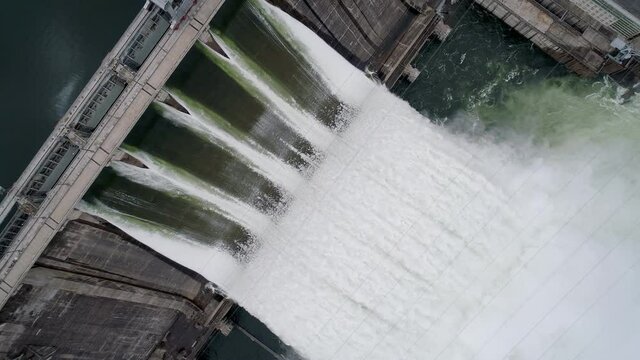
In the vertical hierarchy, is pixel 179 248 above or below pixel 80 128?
below

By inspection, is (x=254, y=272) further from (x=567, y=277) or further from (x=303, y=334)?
(x=567, y=277)

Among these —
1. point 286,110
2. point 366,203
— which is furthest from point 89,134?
point 366,203

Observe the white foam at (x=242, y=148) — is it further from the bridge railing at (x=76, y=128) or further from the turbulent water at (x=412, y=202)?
the bridge railing at (x=76, y=128)

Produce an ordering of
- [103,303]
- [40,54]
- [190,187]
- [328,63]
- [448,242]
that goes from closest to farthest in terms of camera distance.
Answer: [40,54] → [103,303] → [190,187] → [328,63] → [448,242]

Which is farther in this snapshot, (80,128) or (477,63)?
(477,63)

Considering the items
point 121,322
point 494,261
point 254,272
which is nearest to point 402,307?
point 494,261

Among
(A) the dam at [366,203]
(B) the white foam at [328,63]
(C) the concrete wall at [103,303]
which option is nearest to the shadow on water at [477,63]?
(A) the dam at [366,203]

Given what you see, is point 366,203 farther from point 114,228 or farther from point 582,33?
point 582,33
